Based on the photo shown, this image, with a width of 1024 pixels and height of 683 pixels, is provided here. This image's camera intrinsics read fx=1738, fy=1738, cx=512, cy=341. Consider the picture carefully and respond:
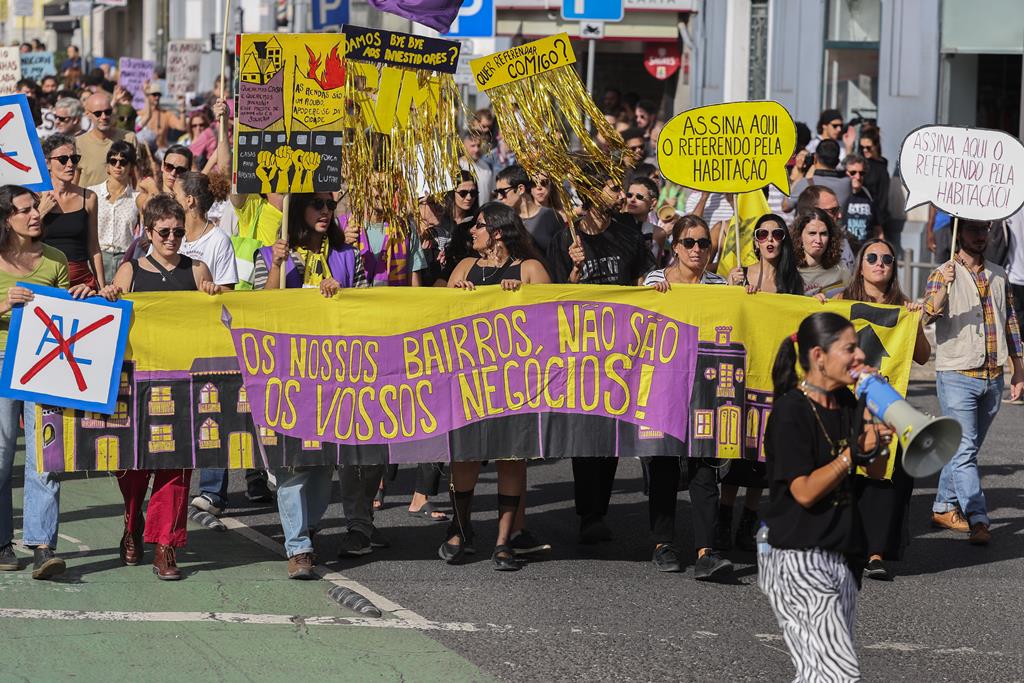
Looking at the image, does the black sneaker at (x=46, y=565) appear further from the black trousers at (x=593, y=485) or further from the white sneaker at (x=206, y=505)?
the black trousers at (x=593, y=485)

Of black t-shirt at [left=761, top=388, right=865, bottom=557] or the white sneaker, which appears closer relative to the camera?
black t-shirt at [left=761, top=388, right=865, bottom=557]

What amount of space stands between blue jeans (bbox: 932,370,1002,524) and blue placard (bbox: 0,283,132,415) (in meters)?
4.29

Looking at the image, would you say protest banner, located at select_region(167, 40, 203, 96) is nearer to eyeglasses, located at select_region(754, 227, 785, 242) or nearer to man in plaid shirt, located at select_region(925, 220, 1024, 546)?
eyeglasses, located at select_region(754, 227, 785, 242)

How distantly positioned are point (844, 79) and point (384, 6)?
14.2 metres

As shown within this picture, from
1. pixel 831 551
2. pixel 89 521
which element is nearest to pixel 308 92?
pixel 89 521

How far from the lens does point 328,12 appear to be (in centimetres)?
2600

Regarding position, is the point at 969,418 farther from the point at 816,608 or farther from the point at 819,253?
the point at 816,608

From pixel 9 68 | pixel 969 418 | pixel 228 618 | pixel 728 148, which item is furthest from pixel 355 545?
pixel 9 68

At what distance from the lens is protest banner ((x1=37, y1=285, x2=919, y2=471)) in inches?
327

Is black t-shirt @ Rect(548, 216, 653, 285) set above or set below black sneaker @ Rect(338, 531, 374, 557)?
above

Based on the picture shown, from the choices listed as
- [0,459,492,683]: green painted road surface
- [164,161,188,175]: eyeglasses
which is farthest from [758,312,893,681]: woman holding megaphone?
[164,161,188,175]: eyeglasses

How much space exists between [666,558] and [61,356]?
121 inches

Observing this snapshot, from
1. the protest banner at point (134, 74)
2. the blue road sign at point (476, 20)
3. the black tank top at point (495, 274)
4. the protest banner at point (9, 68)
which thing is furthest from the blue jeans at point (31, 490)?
the protest banner at point (134, 74)

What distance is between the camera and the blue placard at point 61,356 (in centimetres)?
799
